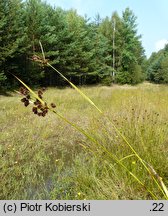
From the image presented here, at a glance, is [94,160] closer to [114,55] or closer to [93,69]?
[93,69]

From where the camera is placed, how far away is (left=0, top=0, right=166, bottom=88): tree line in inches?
781

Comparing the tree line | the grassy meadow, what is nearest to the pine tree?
the tree line

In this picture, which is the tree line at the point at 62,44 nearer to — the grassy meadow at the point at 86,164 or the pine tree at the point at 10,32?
the pine tree at the point at 10,32

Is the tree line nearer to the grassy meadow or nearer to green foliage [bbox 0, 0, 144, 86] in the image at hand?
green foliage [bbox 0, 0, 144, 86]

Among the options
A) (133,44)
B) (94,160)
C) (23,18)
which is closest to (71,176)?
(94,160)

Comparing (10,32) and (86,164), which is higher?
(10,32)

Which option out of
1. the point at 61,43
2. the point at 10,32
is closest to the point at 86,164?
the point at 10,32

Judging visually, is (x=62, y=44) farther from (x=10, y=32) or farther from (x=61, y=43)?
(x=10, y=32)

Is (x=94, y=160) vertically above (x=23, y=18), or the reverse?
(x=23, y=18)

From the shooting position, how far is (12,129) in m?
6.88

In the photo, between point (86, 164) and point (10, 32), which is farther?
point (10, 32)

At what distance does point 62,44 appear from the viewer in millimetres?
25828

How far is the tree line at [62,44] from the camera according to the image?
65.1 ft

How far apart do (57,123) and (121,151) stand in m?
3.90
